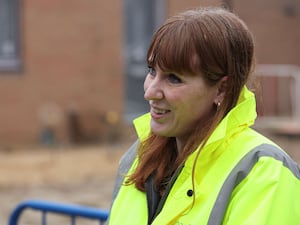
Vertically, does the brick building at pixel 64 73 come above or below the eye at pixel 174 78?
below

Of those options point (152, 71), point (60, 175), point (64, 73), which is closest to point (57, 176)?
point (60, 175)

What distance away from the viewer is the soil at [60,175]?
896 cm

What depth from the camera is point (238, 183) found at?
186cm

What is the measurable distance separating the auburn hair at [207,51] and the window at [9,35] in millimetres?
11011

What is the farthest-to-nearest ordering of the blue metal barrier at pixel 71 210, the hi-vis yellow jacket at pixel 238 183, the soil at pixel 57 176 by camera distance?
the soil at pixel 57 176
the blue metal barrier at pixel 71 210
the hi-vis yellow jacket at pixel 238 183

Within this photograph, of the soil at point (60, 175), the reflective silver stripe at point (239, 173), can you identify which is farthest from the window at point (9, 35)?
the reflective silver stripe at point (239, 173)

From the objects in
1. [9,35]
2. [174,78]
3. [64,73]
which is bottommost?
[64,73]

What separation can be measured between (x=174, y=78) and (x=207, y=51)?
0.11 meters

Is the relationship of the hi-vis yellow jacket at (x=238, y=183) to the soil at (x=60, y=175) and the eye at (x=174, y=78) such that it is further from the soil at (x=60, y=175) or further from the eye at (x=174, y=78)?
the soil at (x=60, y=175)

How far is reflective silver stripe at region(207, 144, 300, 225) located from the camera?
185 cm

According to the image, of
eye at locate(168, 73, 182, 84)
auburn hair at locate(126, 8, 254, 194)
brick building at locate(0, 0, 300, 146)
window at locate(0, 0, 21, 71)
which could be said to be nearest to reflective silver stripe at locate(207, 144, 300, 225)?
auburn hair at locate(126, 8, 254, 194)

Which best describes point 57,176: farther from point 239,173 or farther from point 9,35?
point 239,173

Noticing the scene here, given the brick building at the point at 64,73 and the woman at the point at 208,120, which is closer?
the woman at the point at 208,120

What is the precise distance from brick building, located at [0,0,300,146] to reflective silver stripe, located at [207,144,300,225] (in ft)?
35.4
